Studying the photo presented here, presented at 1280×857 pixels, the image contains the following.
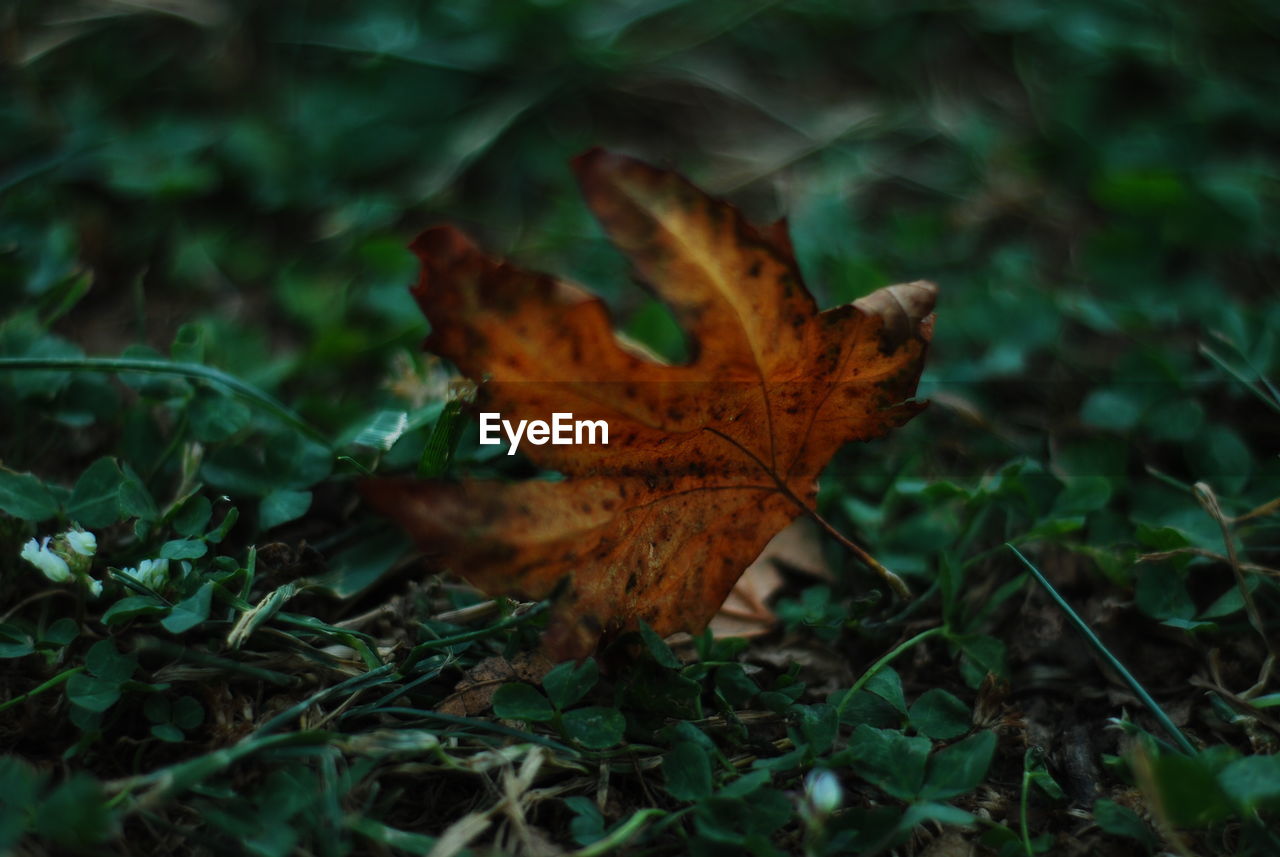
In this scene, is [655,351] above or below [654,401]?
below

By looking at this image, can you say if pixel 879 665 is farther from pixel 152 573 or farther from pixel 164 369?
pixel 164 369

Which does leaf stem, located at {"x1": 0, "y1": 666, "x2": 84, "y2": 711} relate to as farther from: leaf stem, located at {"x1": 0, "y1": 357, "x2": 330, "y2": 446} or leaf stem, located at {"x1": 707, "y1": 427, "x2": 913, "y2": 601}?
leaf stem, located at {"x1": 707, "y1": 427, "x2": 913, "y2": 601}

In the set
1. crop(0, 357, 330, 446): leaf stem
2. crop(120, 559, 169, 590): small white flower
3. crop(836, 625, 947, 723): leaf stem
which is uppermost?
crop(0, 357, 330, 446): leaf stem

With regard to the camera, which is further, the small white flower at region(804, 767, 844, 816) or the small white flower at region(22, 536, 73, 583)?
the small white flower at region(22, 536, 73, 583)

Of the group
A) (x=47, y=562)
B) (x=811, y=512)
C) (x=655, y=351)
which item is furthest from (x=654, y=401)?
(x=47, y=562)

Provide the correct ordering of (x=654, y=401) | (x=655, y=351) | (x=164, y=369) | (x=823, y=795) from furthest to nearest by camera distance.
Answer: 1. (x=655, y=351)
2. (x=164, y=369)
3. (x=654, y=401)
4. (x=823, y=795)

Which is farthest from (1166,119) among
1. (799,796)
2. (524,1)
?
(799,796)

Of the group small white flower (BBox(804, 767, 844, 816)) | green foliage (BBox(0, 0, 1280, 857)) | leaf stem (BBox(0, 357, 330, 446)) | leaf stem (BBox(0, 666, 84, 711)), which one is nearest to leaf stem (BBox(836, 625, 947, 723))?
green foliage (BBox(0, 0, 1280, 857))

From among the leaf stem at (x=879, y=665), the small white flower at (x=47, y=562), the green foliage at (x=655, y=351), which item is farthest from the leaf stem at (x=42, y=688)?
the leaf stem at (x=879, y=665)
